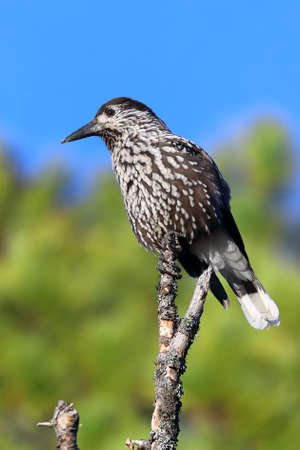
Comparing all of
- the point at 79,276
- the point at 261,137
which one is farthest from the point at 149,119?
the point at 261,137

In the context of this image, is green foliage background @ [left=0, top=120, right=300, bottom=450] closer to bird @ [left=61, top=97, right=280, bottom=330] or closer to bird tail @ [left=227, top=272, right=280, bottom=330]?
bird tail @ [left=227, top=272, right=280, bottom=330]

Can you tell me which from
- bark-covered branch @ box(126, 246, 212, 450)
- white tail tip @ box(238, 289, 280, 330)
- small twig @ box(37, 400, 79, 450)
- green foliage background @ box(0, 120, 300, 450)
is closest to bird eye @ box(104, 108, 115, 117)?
white tail tip @ box(238, 289, 280, 330)

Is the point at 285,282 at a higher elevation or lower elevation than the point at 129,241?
lower

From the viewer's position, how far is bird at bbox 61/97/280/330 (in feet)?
15.1

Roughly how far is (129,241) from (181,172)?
385 centimetres

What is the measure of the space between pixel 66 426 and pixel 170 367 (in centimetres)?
59

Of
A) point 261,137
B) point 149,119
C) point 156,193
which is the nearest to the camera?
point 156,193

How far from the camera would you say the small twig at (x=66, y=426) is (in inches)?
95.1

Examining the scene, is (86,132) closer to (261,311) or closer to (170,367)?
(261,311)

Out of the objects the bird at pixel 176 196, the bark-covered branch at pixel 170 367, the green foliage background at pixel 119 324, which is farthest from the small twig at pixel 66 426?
the green foliage background at pixel 119 324

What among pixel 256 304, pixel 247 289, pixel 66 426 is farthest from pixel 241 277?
pixel 66 426

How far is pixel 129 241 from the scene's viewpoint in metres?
8.45

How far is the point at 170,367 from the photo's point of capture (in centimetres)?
291

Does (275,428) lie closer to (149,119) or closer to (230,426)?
(230,426)
